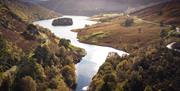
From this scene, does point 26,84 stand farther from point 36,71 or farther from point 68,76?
point 68,76

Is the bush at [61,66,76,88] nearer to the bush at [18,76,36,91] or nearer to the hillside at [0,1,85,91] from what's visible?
the hillside at [0,1,85,91]

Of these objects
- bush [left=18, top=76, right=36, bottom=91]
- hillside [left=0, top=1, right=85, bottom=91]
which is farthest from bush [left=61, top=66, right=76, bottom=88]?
bush [left=18, top=76, right=36, bottom=91]

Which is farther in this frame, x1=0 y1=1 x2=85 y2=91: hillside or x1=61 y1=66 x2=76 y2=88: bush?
x1=61 y1=66 x2=76 y2=88: bush

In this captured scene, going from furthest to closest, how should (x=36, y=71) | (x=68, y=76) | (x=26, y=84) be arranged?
1. (x=68, y=76)
2. (x=36, y=71)
3. (x=26, y=84)

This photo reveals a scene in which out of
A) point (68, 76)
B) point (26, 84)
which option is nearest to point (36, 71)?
point (26, 84)

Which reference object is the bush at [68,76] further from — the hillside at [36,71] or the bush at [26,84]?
the bush at [26,84]

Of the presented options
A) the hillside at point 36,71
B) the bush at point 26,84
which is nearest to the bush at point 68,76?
the hillside at point 36,71

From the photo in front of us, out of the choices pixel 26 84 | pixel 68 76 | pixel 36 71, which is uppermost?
pixel 36 71

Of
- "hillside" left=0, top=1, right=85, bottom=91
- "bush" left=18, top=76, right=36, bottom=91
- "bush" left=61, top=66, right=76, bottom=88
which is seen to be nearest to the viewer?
"bush" left=18, top=76, right=36, bottom=91

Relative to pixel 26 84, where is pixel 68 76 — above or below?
below

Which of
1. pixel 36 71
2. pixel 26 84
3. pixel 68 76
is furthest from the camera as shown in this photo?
pixel 68 76

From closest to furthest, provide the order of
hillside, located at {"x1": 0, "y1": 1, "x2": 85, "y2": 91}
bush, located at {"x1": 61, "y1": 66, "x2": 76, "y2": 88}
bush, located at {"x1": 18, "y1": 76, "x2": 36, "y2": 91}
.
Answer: bush, located at {"x1": 18, "y1": 76, "x2": 36, "y2": 91} < hillside, located at {"x1": 0, "y1": 1, "x2": 85, "y2": 91} < bush, located at {"x1": 61, "y1": 66, "x2": 76, "y2": 88}

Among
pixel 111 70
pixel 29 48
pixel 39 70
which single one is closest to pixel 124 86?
pixel 111 70
